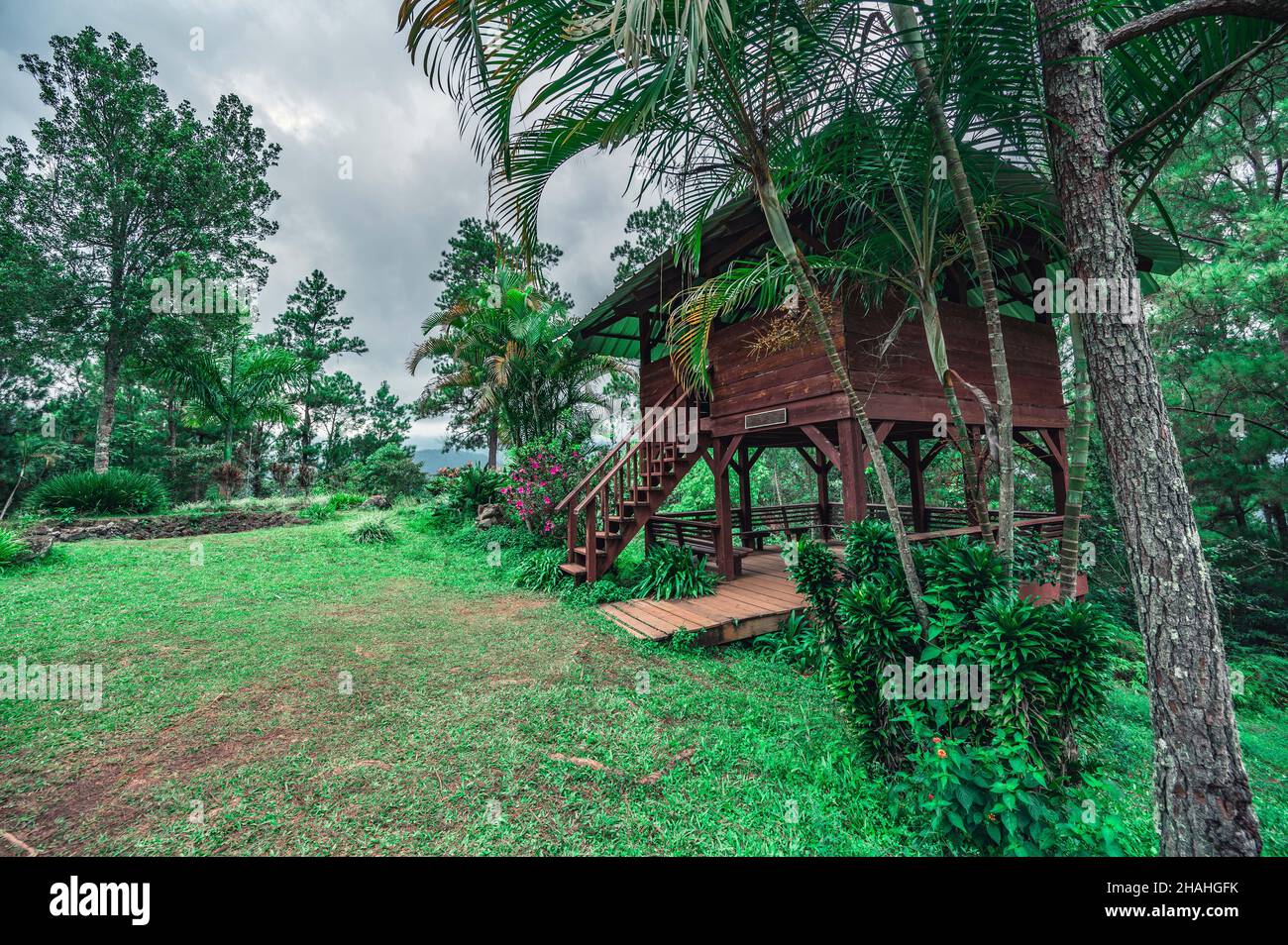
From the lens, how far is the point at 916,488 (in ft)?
32.4

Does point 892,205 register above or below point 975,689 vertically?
above

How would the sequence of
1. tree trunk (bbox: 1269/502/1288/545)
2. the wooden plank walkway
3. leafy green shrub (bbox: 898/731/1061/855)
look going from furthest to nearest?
1. tree trunk (bbox: 1269/502/1288/545)
2. the wooden plank walkway
3. leafy green shrub (bbox: 898/731/1061/855)

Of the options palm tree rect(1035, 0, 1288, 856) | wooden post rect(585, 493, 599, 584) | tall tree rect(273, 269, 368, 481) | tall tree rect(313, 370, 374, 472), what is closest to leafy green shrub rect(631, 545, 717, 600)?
wooden post rect(585, 493, 599, 584)

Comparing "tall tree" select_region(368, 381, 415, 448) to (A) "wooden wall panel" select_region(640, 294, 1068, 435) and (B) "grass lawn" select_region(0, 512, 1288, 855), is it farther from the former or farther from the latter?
(A) "wooden wall panel" select_region(640, 294, 1068, 435)

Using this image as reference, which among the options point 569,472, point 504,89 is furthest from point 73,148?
point 504,89

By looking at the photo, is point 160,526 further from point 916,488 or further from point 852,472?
point 916,488

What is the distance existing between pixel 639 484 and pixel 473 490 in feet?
20.4

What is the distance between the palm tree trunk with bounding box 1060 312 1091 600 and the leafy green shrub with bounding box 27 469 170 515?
1670 centimetres

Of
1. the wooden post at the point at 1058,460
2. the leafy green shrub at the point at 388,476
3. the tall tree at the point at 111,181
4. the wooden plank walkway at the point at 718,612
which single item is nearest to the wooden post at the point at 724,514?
the wooden plank walkway at the point at 718,612

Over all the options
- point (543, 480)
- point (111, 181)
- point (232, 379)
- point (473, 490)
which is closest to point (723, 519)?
point (543, 480)

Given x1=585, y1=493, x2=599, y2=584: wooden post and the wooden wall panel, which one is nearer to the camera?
the wooden wall panel

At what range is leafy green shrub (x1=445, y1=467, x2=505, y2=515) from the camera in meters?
12.0

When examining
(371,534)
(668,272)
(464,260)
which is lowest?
(371,534)
